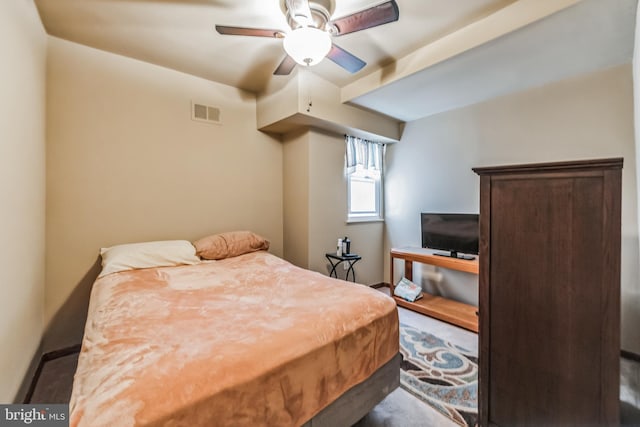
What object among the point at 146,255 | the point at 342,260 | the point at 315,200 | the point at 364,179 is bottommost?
the point at 342,260

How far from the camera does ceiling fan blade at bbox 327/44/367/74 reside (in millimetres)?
1949

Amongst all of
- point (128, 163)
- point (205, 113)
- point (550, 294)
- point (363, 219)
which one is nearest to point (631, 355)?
point (550, 294)

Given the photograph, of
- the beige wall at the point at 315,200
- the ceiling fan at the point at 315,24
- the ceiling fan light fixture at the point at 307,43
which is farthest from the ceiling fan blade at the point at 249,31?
the beige wall at the point at 315,200

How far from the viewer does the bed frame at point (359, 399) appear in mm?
1241

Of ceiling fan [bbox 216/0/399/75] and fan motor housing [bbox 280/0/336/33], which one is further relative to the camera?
fan motor housing [bbox 280/0/336/33]

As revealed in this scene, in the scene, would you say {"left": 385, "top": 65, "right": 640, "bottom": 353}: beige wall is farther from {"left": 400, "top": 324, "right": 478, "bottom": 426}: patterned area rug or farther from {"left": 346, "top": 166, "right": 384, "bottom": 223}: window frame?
{"left": 400, "top": 324, "right": 478, "bottom": 426}: patterned area rug

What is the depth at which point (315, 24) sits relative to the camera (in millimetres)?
1765

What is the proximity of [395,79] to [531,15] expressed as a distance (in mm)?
1069

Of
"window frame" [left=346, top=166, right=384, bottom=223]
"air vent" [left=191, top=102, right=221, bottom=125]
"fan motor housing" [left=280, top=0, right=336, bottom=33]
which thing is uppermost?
"fan motor housing" [left=280, top=0, right=336, bottom=33]

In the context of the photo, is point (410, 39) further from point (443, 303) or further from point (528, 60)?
point (443, 303)

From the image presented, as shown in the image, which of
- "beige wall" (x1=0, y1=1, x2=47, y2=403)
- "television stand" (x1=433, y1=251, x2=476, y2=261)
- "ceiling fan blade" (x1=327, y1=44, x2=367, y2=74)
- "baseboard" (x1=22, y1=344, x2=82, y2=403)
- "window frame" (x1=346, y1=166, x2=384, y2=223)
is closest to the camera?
"beige wall" (x1=0, y1=1, x2=47, y2=403)

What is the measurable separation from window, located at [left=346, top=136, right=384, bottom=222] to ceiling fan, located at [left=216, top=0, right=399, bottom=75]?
6.40 feet

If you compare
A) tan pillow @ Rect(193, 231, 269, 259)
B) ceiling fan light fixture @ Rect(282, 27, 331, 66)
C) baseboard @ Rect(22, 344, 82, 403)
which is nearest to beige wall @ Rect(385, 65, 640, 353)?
tan pillow @ Rect(193, 231, 269, 259)

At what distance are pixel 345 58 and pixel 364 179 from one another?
2.15 m
